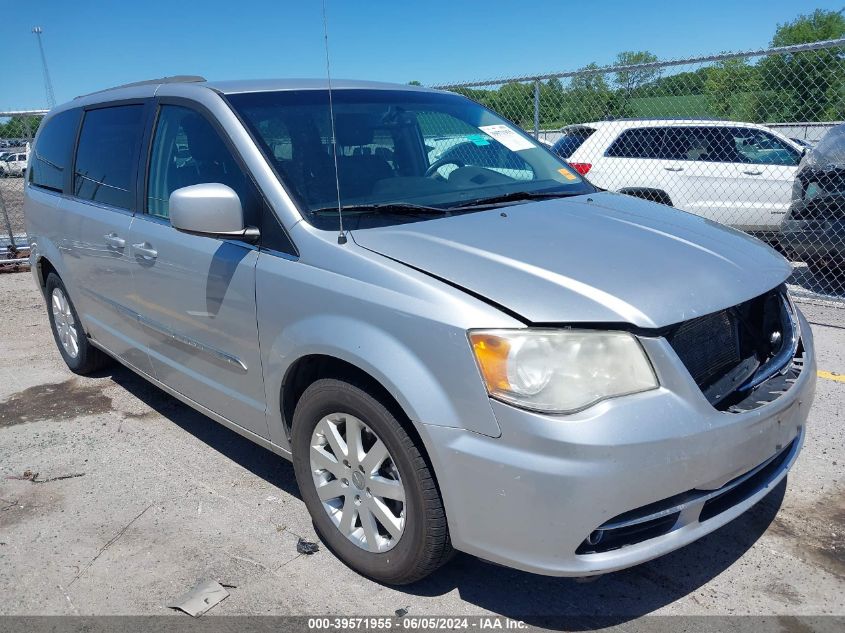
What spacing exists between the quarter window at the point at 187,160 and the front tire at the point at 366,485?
888mm

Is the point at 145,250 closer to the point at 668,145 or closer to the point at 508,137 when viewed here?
the point at 508,137

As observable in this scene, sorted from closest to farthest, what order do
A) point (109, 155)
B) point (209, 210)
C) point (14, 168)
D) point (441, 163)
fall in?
point (209, 210), point (441, 163), point (109, 155), point (14, 168)

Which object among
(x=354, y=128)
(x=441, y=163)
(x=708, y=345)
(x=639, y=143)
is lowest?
(x=708, y=345)

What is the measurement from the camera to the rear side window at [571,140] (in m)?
8.70

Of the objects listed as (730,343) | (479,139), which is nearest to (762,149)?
(479,139)

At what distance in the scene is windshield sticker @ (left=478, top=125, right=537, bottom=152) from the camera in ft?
12.7

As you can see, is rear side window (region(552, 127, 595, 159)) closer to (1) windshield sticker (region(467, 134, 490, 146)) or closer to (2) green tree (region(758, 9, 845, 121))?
(2) green tree (region(758, 9, 845, 121))

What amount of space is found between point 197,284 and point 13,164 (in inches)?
425

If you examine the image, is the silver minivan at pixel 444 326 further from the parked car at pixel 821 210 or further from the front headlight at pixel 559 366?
the parked car at pixel 821 210

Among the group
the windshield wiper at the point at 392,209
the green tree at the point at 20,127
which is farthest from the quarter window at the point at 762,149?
the green tree at the point at 20,127

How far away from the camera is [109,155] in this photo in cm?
415

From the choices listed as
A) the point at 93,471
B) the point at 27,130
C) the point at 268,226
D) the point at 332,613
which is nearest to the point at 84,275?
the point at 93,471

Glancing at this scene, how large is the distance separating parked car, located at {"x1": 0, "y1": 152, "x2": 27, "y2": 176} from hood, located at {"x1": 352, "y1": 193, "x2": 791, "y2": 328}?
10.3 metres

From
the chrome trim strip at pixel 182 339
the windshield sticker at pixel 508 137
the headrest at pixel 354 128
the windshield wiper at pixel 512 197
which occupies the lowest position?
the chrome trim strip at pixel 182 339
